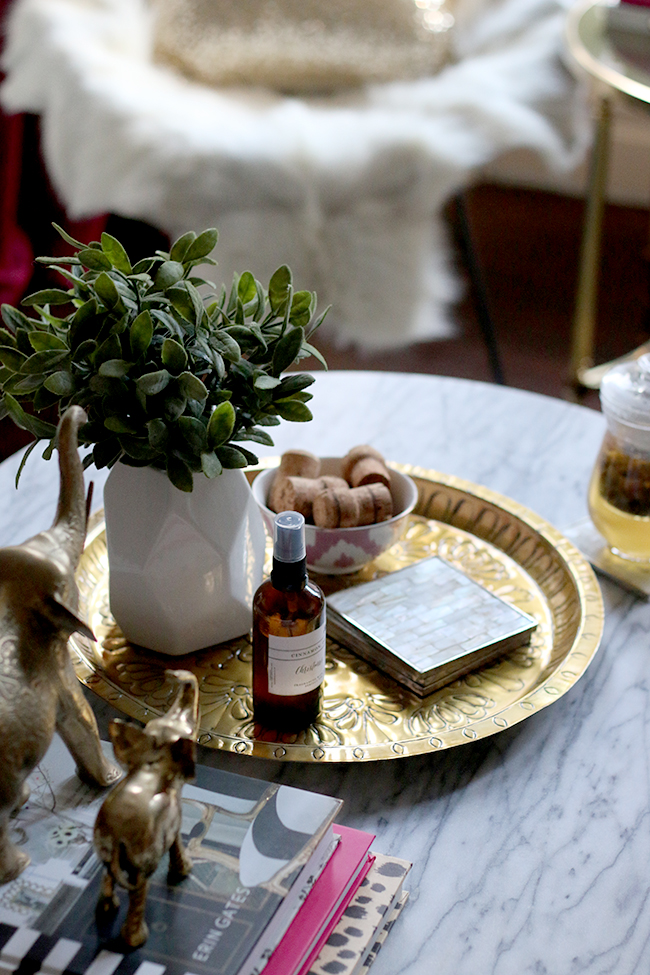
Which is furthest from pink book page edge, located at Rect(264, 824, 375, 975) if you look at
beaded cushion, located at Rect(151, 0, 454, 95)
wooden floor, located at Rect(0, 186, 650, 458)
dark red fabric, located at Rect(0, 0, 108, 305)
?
beaded cushion, located at Rect(151, 0, 454, 95)

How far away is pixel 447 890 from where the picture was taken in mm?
573

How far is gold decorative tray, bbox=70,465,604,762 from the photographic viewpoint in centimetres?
65

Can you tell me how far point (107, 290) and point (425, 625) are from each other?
322mm

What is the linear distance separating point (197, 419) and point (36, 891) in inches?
10.5

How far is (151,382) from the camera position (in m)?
0.58

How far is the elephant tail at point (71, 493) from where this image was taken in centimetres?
49

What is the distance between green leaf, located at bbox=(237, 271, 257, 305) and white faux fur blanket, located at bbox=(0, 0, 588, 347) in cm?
98

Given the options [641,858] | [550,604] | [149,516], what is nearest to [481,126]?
[550,604]

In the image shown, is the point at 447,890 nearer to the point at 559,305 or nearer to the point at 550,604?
the point at 550,604

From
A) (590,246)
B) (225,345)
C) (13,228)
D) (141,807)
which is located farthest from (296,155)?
(141,807)

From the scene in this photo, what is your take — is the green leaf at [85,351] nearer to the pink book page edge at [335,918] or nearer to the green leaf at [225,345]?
the green leaf at [225,345]

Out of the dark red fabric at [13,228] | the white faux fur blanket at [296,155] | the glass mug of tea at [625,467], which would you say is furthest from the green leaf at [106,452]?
the white faux fur blanket at [296,155]

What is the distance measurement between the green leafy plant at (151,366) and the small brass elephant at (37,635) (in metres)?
0.10

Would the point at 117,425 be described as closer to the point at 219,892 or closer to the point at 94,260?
the point at 94,260
